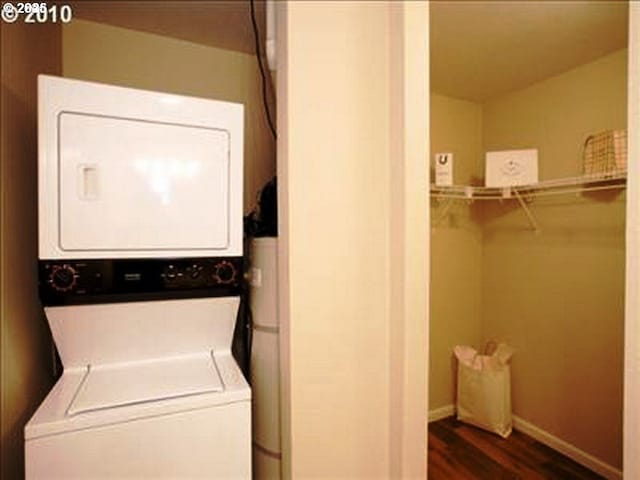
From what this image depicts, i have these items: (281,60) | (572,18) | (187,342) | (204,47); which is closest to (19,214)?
(187,342)

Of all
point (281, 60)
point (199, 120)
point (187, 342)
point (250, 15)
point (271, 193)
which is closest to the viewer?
point (281, 60)

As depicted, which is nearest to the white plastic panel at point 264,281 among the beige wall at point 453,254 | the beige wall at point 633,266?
the beige wall at point 633,266

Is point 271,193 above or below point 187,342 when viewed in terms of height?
above

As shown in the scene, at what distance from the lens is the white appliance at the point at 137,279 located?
0.99 metres

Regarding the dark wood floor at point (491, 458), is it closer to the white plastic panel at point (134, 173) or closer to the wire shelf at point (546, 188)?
the wire shelf at point (546, 188)

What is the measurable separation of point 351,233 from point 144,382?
2.71 ft

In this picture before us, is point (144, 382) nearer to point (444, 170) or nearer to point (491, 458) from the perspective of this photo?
point (444, 170)

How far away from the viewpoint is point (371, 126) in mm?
1156

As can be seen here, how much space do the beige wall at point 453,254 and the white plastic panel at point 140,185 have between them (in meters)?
1.86

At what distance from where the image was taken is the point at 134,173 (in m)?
1.14

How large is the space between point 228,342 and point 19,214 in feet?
2.70

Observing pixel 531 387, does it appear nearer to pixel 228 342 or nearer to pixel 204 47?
pixel 228 342

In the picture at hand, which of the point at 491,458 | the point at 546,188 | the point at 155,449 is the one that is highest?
the point at 546,188

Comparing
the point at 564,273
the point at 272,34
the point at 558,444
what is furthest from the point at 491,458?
the point at 272,34
